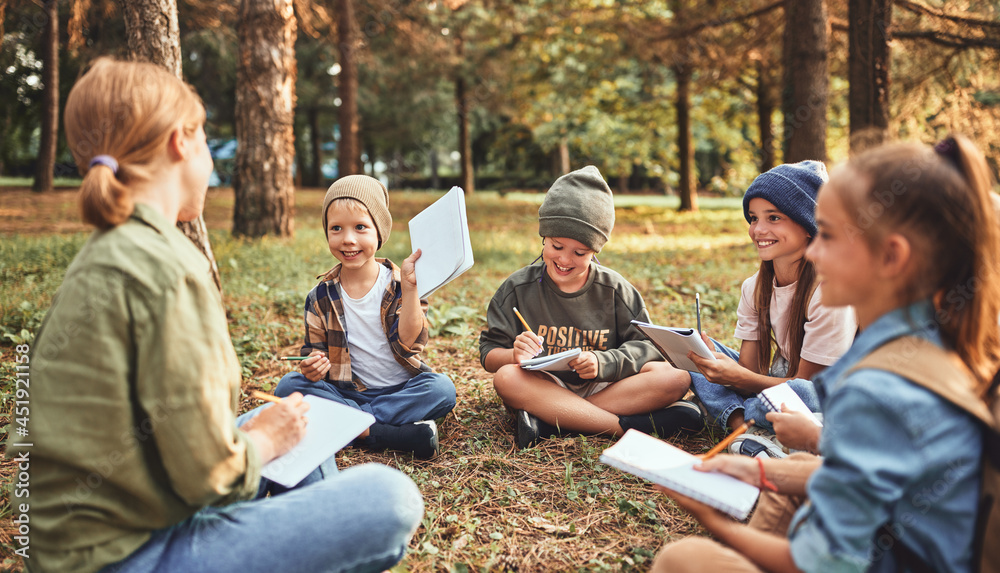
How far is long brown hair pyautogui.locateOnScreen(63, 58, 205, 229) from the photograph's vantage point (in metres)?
1.38

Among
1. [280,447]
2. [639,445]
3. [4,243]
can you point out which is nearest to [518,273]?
[639,445]

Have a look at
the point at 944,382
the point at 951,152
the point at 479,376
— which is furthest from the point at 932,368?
the point at 479,376

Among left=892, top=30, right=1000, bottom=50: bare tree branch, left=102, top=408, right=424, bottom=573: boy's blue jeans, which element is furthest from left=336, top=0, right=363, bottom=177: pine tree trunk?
left=102, top=408, right=424, bottom=573: boy's blue jeans

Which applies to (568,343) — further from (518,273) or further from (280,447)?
(280,447)

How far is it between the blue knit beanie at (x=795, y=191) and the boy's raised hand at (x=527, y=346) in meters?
1.11

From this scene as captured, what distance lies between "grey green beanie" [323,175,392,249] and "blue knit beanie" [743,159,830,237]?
1.58 m

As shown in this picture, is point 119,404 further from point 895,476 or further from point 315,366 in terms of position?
point 895,476

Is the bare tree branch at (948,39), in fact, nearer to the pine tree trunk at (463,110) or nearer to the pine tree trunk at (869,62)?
the pine tree trunk at (869,62)

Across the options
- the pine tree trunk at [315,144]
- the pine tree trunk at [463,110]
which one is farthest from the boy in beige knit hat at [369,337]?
the pine tree trunk at [315,144]

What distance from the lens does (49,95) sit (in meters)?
12.1

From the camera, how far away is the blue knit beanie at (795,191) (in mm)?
2594

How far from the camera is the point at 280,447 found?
1706 mm

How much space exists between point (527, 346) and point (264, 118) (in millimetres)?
6198

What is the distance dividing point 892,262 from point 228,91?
18.9 m
